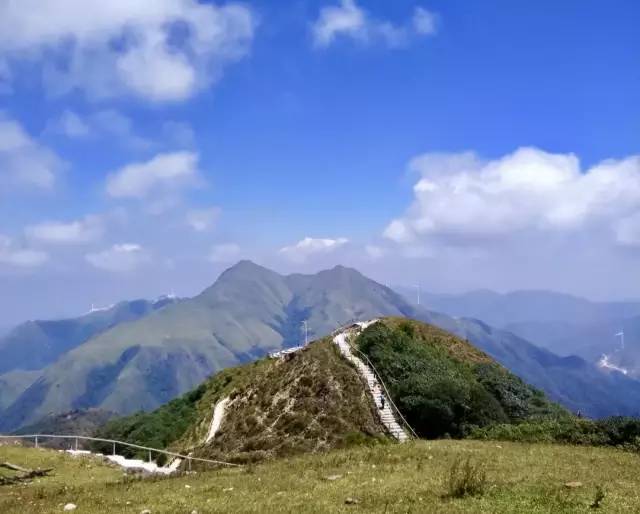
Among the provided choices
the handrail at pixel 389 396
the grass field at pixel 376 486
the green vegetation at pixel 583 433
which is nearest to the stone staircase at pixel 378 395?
the handrail at pixel 389 396

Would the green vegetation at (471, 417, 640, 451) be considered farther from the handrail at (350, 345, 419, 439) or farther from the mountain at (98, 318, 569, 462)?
the handrail at (350, 345, 419, 439)

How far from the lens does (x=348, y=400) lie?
5831 cm

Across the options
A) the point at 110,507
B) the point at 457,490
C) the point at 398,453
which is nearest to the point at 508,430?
→ the point at 398,453

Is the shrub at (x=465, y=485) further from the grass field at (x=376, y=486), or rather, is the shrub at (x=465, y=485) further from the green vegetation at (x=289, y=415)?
the green vegetation at (x=289, y=415)

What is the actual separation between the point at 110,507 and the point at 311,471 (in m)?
9.00

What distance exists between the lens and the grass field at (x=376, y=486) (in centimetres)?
1969

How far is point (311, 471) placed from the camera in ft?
89.0

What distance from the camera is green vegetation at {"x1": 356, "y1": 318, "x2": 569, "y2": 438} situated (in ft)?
183

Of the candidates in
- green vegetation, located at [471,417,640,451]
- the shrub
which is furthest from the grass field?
green vegetation, located at [471,417,640,451]

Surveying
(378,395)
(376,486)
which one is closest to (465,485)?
(376,486)

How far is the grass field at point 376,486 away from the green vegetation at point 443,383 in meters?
20.7

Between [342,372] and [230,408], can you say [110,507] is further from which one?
[230,408]

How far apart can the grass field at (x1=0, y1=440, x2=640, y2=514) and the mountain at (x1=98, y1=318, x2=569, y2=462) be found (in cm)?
1109

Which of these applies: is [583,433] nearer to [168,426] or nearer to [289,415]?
[289,415]
